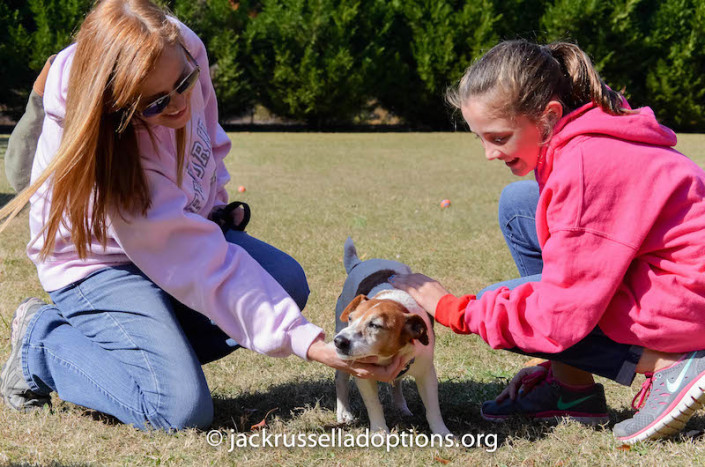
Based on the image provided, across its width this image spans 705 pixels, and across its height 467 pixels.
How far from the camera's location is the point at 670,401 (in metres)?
2.54

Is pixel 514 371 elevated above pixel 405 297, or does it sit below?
below

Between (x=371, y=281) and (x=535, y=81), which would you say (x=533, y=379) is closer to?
(x=371, y=281)

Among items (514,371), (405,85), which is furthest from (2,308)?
(405,85)

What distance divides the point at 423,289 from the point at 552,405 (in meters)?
0.72

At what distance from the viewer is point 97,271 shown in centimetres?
294

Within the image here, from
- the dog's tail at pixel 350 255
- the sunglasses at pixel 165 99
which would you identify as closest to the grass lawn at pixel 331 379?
the dog's tail at pixel 350 255

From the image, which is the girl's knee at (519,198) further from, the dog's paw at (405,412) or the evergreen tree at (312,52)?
the evergreen tree at (312,52)

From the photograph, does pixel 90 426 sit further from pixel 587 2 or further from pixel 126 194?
pixel 587 2

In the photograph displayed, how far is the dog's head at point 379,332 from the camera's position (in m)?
2.68

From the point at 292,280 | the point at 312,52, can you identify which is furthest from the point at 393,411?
the point at 312,52

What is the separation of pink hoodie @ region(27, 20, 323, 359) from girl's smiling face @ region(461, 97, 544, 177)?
2.86 ft

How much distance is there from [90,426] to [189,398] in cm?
45

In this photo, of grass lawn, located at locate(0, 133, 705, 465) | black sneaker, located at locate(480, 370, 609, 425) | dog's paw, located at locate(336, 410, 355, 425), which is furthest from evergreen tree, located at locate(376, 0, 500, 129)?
dog's paw, located at locate(336, 410, 355, 425)

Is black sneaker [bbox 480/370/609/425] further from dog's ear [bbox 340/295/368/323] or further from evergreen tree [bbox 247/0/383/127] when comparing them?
evergreen tree [bbox 247/0/383/127]
